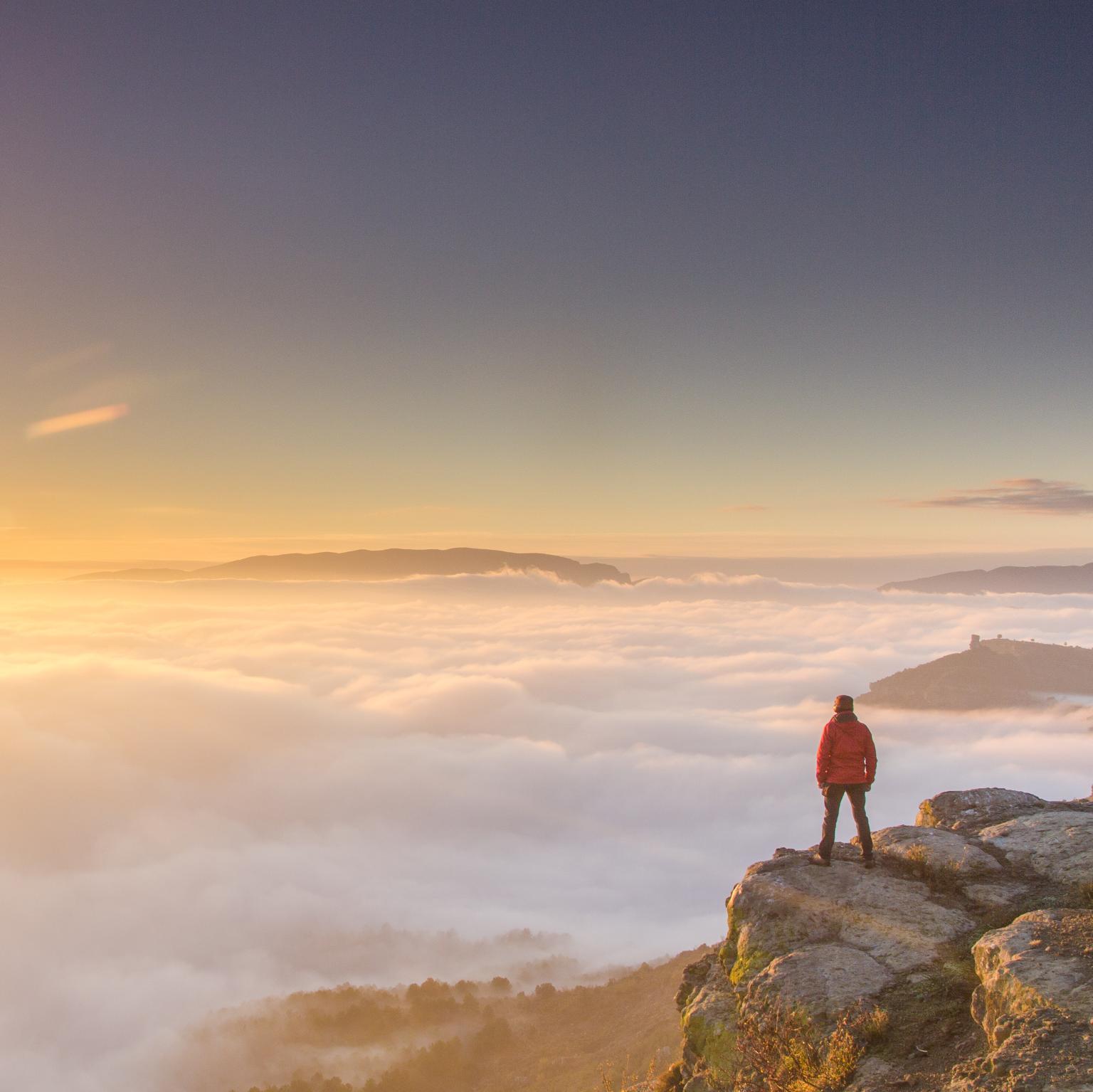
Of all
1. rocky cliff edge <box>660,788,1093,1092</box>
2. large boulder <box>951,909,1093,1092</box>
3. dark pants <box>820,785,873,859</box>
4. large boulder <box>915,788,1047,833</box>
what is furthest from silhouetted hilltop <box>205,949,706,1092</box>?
large boulder <box>951,909,1093,1092</box>

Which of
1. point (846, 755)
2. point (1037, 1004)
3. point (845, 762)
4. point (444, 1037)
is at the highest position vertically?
point (846, 755)

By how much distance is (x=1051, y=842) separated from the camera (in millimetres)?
10484

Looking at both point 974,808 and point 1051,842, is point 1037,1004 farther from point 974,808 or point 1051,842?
point 974,808

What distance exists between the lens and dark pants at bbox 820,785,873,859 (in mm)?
10023

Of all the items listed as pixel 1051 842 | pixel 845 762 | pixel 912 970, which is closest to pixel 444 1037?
pixel 1051 842

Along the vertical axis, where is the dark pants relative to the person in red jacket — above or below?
below

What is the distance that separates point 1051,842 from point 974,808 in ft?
7.60

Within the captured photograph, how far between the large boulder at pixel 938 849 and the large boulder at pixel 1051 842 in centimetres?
49

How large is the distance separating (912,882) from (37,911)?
246524 mm

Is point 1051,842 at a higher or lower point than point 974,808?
higher

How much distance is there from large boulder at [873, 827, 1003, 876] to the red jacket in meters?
1.44

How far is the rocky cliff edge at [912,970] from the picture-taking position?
20.9ft

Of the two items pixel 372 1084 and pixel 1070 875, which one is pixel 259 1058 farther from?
pixel 1070 875

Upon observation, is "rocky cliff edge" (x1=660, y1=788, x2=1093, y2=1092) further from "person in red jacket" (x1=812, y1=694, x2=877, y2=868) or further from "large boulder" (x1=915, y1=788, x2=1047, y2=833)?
"person in red jacket" (x1=812, y1=694, x2=877, y2=868)
